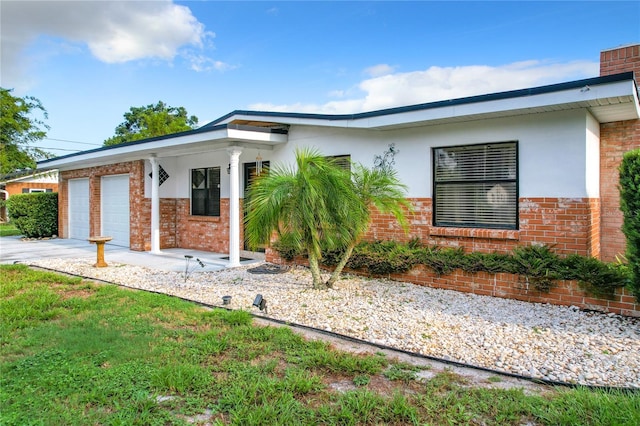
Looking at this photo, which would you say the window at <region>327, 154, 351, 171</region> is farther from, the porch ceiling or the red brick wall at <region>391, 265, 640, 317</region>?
the red brick wall at <region>391, 265, 640, 317</region>

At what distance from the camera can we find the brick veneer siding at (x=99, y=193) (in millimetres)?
13172

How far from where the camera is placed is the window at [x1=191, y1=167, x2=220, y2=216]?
12.5 metres

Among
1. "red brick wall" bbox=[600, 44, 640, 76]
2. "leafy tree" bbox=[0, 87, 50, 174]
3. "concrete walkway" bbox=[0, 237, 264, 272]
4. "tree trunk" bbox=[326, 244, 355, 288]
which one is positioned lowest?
"concrete walkway" bbox=[0, 237, 264, 272]

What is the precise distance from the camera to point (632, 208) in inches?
206

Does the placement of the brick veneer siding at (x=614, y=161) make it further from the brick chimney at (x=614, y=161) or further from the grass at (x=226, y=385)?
the grass at (x=226, y=385)

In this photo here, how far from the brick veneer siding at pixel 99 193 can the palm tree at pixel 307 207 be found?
7821 millimetres

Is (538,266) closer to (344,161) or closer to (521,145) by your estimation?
(521,145)

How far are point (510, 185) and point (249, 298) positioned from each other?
4.78 metres

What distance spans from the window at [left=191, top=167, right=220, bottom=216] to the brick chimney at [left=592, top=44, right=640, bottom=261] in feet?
31.2

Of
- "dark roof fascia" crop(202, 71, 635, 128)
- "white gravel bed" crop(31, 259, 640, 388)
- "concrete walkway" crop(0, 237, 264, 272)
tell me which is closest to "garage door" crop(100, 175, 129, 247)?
"concrete walkway" crop(0, 237, 264, 272)

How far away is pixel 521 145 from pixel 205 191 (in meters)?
9.15

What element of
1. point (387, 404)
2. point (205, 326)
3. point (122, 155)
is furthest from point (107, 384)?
point (122, 155)

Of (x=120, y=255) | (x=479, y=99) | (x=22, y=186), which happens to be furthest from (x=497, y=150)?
(x=22, y=186)

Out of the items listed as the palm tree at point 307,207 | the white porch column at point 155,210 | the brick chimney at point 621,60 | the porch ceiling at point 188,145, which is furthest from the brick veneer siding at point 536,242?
the white porch column at point 155,210
